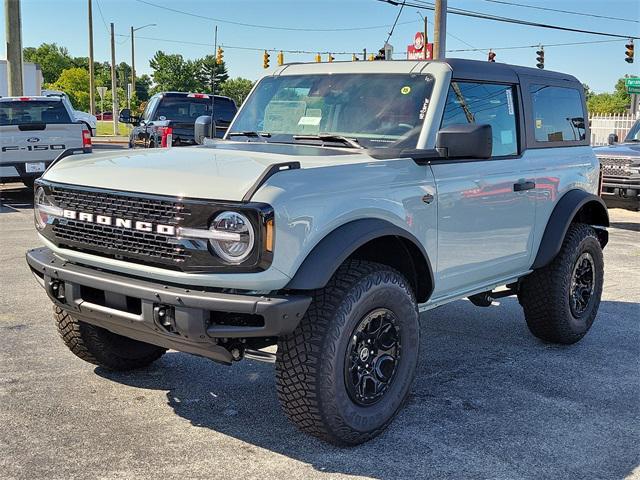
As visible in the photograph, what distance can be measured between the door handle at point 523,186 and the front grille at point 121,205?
8.18ft

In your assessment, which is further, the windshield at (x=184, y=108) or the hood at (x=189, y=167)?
the windshield at (x=184, y=108)

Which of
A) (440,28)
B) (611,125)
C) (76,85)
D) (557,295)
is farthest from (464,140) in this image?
(76,85)

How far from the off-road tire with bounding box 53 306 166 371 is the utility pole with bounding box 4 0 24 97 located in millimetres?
16866

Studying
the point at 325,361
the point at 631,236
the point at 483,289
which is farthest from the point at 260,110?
the point at 631,236

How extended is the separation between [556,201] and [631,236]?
675cm

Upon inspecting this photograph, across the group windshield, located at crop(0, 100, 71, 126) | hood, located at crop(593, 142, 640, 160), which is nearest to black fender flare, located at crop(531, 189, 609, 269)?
hood, located at crop(593, 142, 640, 160)

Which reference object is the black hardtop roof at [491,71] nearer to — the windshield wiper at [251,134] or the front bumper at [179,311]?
the windshield wiper at [251,134]

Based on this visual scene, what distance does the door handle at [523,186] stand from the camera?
4.90 m

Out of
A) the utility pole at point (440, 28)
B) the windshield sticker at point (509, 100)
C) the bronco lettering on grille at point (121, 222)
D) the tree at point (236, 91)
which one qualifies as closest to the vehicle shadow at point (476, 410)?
the bronco lettering on grille at point (121, 222)

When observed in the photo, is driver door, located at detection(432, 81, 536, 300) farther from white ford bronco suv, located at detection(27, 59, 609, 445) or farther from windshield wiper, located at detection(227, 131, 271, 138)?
windshield wiper, located at detection(227, 131, 271, 138)

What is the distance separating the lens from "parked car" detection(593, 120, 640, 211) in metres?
12.1

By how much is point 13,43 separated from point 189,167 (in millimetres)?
18027

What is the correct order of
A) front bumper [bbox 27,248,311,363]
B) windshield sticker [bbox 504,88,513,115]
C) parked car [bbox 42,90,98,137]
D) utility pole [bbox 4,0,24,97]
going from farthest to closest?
utility pole [bbox 4,0,24,97] → parked car [bbox 42,90,98,137] → windshield sticker [bbox 504,88,513,115] → front bumper [bbox 27,248,311,363]

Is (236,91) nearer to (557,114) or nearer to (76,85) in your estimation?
(76,85)
